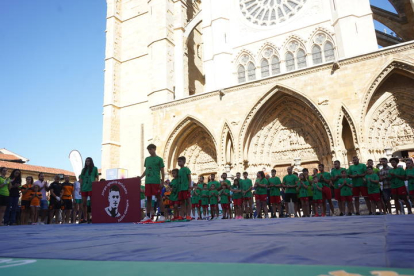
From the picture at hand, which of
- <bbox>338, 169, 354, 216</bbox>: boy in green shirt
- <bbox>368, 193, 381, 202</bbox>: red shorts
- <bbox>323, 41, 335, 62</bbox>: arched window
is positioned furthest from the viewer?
<bbox>323, 41, 335, 62</bbox>: arched window

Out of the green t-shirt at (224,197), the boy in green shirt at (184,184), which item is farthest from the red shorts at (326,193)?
the boy in green shirt at (184,184)

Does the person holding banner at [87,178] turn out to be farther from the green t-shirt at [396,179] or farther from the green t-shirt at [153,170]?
the green t-shirt at [396,179]

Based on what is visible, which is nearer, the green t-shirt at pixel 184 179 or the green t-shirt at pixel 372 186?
the green t-shirt at pixel 184 179

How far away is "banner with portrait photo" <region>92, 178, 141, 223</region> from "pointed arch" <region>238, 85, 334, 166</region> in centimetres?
737

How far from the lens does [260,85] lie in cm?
1294

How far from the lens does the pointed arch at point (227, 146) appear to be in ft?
42.9

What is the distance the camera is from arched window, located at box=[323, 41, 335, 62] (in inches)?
558

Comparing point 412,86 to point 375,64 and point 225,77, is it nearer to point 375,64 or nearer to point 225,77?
point 375,64

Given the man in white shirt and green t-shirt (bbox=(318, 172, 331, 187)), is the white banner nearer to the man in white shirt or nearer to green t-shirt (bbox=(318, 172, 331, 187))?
the man in white shirt

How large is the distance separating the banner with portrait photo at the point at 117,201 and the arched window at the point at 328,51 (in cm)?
1201

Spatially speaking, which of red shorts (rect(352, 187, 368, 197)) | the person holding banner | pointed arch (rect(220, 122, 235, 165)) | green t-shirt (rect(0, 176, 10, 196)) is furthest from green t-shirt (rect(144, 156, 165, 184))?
pointed arch (rect(220, 122, 235, 165))

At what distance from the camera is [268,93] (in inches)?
502

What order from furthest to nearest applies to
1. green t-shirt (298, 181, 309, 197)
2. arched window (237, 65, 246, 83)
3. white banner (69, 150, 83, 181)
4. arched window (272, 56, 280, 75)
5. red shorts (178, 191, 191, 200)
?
arched window (237, 65, 246, 83)
arched window (272, 56, 280, 75)
white banner (69, 150, 83, 181)
green t-shirt (298, 181, 309, 197)
red shorts (178, 191, 191, 200)

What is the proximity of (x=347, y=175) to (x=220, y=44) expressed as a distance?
1126 cm
